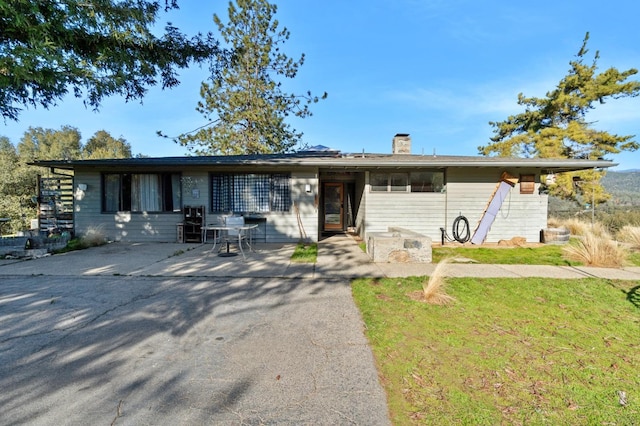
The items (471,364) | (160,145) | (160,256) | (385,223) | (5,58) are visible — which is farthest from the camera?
(160,145)

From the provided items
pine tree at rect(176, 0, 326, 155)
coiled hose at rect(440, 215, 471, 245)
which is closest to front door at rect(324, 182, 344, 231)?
coiled hose at rect(440, 215, 471, 245)

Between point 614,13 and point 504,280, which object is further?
point 614,13

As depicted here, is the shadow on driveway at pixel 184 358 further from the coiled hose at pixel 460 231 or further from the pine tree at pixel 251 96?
the pine tree at pixel 251 96

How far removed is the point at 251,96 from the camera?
16.3 meters

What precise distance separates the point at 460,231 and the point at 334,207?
4680 millimetres

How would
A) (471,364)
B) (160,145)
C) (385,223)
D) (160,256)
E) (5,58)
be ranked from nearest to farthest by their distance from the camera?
(471,364), (5,58), (160,256), (385,223), (160,145)

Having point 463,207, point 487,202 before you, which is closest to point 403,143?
point 463,207

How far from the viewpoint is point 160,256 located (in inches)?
271

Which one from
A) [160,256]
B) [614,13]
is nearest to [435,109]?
[614,13]

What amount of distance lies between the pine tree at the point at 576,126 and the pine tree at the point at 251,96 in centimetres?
1325

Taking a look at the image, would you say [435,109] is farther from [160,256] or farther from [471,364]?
[471,364]

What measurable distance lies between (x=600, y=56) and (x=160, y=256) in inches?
921

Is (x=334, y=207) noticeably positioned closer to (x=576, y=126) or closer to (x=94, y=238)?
(x=94, y=238)

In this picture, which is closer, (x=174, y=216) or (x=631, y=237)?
(x=631, y=237)
